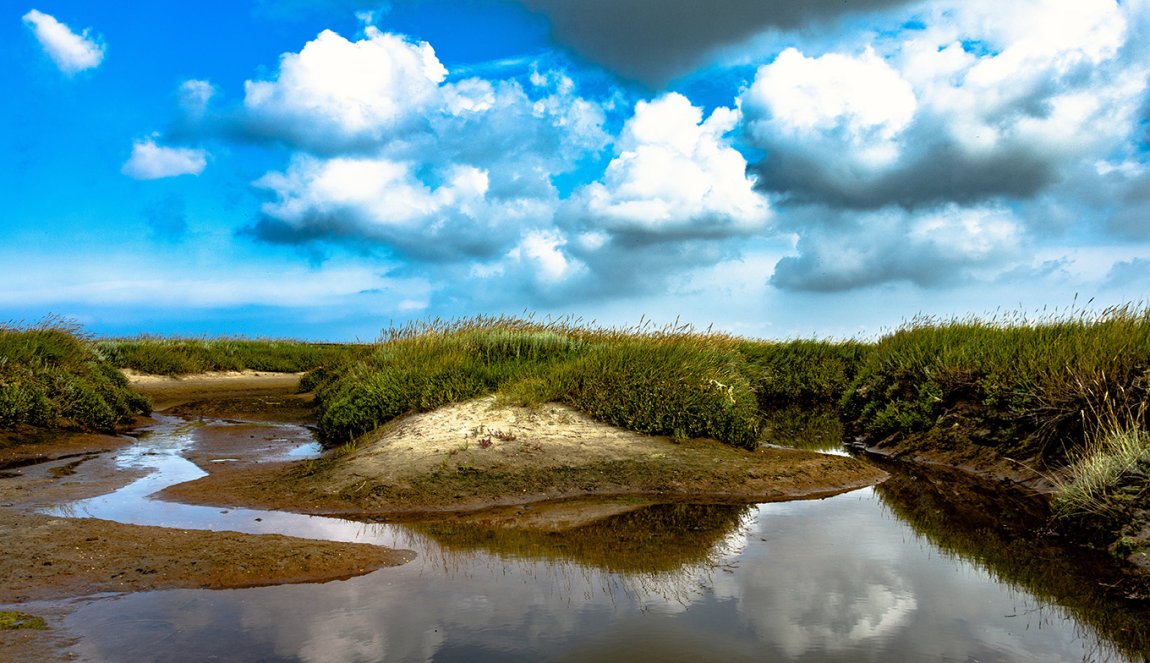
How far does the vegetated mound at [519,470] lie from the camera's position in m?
10.4

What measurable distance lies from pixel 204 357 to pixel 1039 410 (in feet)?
106

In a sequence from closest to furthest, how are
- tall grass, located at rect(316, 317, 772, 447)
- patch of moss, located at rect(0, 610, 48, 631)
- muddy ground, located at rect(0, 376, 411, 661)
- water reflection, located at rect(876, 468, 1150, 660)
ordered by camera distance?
patch of moss, located at rect(0, 610, 48, 631)
water reflection, located at rect(876, 468, 1150, 660)
muddy ground, located at rect(0, 376, 411, 661)
tall grass, located at rect(316, 317, 772, 447)

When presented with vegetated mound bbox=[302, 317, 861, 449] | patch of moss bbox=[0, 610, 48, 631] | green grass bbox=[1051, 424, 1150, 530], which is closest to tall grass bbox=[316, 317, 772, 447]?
vegetated mound bbox=[302, 317, 861, 449]

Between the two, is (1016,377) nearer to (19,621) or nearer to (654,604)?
(654,604)

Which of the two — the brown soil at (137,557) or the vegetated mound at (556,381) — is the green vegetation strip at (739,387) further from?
the brown soil at (137,557)

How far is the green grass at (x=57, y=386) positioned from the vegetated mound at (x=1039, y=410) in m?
17.0

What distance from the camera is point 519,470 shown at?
35.8 ft

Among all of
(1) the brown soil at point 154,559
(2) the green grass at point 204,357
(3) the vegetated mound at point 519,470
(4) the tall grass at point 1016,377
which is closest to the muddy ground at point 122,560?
(1) the brown soil at point 154,559

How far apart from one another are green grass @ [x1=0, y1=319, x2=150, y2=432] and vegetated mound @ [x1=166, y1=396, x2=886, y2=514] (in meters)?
6.53

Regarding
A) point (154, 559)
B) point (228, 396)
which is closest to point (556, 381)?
point (154, 559)

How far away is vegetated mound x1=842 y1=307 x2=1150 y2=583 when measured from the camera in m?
8.41

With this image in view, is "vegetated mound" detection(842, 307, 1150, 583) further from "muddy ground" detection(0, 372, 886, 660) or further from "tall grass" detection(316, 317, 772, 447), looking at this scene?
"tall grass" detection(316, 317, 772, 447)

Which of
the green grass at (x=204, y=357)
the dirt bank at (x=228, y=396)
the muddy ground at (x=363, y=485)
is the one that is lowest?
the muddy ground at (x=363, y=485)

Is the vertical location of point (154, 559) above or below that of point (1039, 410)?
below
